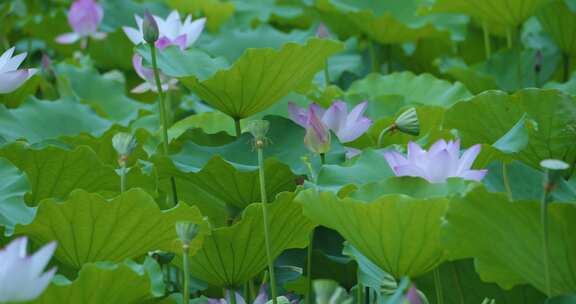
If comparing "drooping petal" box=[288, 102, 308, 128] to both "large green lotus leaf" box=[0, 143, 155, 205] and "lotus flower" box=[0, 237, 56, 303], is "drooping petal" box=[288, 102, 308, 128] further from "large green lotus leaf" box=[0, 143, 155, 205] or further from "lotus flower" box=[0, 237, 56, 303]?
"lotus flower" box=[0, 237, 56, 303]

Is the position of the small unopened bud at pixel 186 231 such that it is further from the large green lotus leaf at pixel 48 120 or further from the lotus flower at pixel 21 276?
the large green lotus leaf at pixel 48 120

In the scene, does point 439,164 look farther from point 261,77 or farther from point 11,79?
point 11,79

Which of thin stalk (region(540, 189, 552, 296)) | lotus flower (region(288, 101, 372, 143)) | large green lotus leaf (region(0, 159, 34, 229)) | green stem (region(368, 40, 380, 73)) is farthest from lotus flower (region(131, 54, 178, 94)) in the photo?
thin stalk (region(540, 189, 552, 296))

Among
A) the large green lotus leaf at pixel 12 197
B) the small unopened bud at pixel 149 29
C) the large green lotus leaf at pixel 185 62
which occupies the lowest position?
the large green lotus leaf at pixel 12 197

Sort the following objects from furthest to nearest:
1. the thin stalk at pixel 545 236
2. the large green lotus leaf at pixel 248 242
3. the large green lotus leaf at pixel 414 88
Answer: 1. the large green lotus leaf at pixel 414 88
2. the large green lotus leaf at pixel 248 242
3. the thin stalk at pixel 545 236

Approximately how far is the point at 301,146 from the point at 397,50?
3.50 ft

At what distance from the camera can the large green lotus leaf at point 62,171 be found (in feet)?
4.71

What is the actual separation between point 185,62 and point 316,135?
31 centimetres

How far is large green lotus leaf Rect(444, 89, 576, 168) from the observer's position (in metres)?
1.35

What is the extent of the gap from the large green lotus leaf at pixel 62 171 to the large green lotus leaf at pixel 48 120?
247mm

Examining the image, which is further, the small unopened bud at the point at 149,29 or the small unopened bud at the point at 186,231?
the small unopened bud at the point at 149,29

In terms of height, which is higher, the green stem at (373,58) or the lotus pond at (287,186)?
the lotus pond at (287,186)

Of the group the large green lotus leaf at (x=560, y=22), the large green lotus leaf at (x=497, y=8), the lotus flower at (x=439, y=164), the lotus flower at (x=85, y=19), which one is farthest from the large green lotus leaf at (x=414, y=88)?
the lotus flower at (x=439, y=164)

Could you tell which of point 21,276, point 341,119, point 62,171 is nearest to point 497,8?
point 341,119
